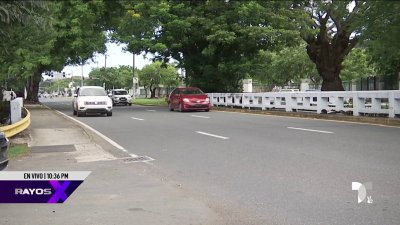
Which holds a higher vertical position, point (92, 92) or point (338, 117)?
point (92, 92)

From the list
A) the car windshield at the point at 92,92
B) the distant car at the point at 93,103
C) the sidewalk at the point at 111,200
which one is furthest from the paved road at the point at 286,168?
the car windshield at the point at 92,92

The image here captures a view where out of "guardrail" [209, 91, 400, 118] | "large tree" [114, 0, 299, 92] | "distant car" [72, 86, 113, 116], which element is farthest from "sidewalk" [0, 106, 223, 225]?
"large tree" [114, 0, 299, 92]

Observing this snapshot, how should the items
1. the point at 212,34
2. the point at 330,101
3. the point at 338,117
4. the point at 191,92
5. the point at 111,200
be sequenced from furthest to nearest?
the point at 212,34 < the point at 191,92 < the point at 330,101 < the point at 338,117 < the point at 111,200

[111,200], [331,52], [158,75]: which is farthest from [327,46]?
[158,75]

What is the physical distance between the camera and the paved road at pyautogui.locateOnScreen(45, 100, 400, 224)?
21.5 feet

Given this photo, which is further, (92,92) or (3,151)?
(92,92)

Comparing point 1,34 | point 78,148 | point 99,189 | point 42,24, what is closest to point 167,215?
point 99,189

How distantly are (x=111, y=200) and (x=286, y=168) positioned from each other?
3677 mm

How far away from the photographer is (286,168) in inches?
372

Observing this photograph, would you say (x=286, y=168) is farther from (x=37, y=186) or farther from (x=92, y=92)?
(x=92, y=92)

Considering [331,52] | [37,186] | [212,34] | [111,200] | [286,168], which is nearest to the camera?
[37,186]

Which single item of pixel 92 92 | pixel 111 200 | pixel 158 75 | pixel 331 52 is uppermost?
pixel 158 75

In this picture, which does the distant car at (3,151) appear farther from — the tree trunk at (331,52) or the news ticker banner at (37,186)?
the tree trunk at (331,52)

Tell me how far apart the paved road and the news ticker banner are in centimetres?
273
